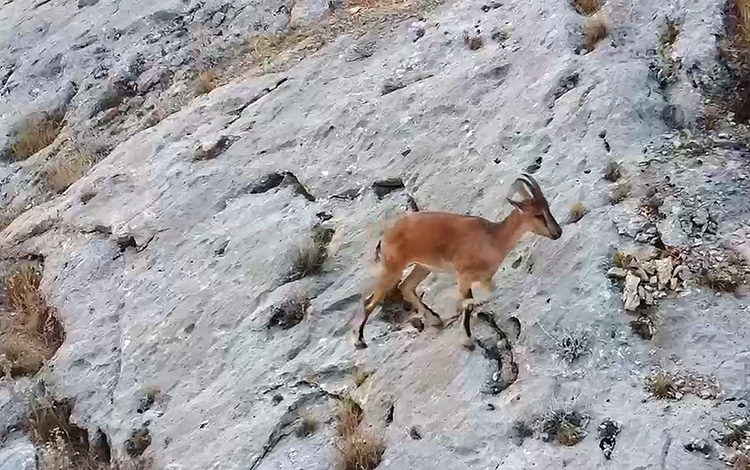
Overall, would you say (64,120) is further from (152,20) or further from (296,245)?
(296,245)

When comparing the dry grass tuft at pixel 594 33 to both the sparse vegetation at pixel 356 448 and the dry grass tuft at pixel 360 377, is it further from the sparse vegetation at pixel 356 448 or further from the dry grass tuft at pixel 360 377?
the sparse vegetation at pixel 356 448

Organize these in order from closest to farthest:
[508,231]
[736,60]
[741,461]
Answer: [741,461] → [508,231] → [736,60]

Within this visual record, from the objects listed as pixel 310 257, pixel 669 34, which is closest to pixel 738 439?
pixel 310 257

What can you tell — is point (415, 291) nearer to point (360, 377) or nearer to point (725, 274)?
point (360, 377)

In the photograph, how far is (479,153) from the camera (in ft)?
25.9

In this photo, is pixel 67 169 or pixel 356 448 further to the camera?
pixel 67 169

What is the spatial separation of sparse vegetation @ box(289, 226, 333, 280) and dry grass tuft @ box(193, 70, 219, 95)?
355 centimetres

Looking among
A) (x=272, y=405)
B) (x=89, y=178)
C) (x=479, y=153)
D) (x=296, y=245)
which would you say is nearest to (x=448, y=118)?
(x=479, y=153)

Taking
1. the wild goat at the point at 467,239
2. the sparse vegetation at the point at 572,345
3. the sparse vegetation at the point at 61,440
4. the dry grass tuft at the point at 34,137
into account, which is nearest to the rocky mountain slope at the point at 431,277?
the sparse vegetation at the point at 572,345

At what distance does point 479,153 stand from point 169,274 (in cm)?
276

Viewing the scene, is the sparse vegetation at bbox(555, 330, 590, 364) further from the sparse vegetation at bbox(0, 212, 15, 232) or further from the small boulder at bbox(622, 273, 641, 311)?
the sparse vegetation at bbox(0, 212, 15, 232)

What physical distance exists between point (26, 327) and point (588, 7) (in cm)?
570

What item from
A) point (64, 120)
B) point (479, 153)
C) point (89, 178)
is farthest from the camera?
point (64, 120)

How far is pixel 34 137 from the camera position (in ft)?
38.2
